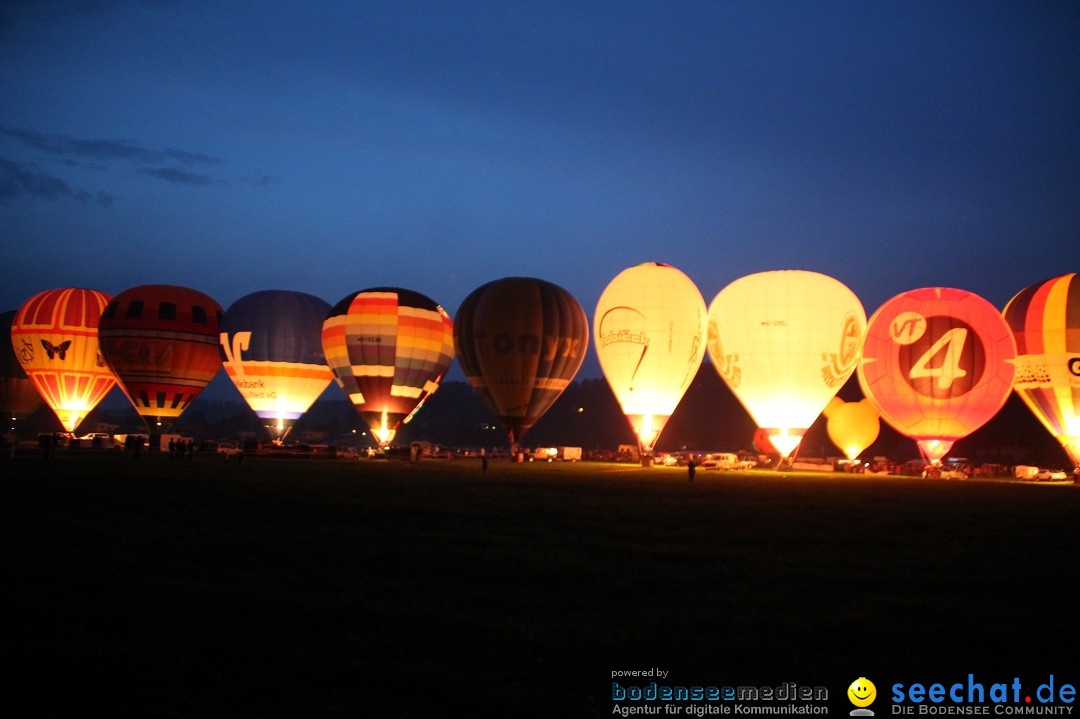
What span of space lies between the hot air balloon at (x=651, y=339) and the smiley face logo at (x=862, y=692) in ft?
101

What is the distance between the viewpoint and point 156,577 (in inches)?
328

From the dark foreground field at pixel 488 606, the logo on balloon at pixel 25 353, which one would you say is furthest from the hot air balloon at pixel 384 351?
the dark foreground field at pixel 488 606

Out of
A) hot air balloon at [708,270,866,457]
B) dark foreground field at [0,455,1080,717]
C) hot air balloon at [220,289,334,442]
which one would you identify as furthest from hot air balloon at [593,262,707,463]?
dark foreground field at [0,455,1080,717]

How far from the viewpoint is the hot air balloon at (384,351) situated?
39.8 meters

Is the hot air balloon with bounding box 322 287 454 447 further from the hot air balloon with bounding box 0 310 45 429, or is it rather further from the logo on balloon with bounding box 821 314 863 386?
the hot air balloon with bounding box 0 310 45 429

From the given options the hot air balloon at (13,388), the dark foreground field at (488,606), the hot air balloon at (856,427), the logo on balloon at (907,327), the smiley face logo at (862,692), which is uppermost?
the logo on balloon at (907,327)

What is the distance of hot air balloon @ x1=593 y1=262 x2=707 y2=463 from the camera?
119ft

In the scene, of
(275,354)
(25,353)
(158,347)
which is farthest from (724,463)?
(25,353)

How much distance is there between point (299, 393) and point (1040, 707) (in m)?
41.1

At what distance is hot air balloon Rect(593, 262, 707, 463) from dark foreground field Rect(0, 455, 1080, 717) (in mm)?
21839

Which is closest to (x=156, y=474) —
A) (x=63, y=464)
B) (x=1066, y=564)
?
(x=63, y=464)

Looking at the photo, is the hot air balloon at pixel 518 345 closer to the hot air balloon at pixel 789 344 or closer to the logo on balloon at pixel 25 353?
the hot air balloon at pixel 789 344

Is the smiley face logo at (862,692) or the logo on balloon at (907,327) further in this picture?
the logo on balloon at (907,327)

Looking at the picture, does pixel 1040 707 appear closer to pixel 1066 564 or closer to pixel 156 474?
pixel 1066 564
